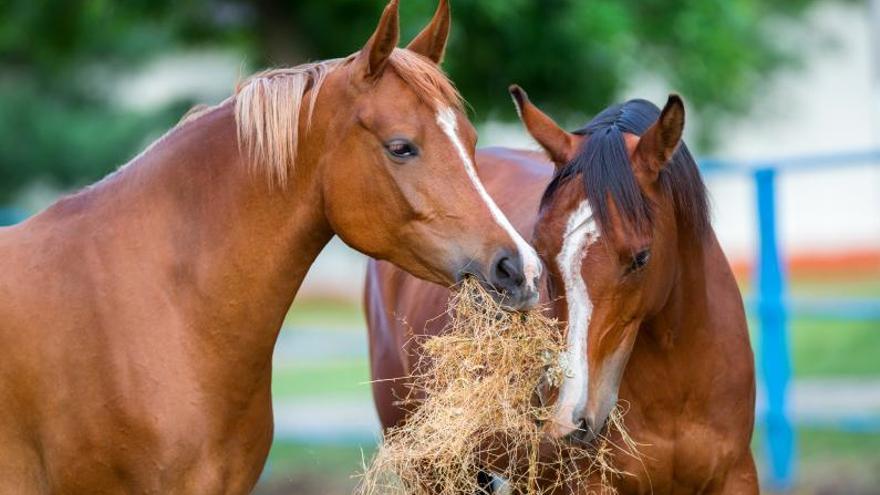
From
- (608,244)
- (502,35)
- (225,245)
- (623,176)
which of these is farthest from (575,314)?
(502,35)

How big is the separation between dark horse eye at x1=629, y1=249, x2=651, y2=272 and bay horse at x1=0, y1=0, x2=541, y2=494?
447mm

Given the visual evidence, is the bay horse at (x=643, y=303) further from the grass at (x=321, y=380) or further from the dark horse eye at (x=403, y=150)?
the grass at (x=321, y=380)

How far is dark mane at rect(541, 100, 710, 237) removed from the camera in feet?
12.7

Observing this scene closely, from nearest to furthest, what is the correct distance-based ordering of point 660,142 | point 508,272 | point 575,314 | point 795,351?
point 508,272 → point 575,314 → point 660,142 → point 795,351

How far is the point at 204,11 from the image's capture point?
35.6 ft

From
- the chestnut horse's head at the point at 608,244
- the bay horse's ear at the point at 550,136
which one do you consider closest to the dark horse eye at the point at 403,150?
the chestnut horse's head at the point at 608,244

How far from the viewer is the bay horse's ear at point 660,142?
394cm

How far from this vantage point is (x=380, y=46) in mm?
3676

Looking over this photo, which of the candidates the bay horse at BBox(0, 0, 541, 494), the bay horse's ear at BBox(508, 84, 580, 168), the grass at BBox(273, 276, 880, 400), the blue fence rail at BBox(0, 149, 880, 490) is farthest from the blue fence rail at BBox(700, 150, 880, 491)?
the bay horse at BBox(0, 0, 541, 494)

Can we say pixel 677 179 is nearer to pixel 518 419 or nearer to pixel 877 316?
pixel 518 419

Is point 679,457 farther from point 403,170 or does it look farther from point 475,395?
point 403,170

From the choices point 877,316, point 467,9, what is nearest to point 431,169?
point 877,316

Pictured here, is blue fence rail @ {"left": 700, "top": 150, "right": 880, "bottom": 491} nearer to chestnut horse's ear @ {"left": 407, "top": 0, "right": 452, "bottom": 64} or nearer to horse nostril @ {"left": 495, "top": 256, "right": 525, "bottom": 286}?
chestnut horse's ear @ {"left": 407, "top": 0, "right": 452, "bottom": 64}

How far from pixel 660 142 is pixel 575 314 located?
0.65 metres
